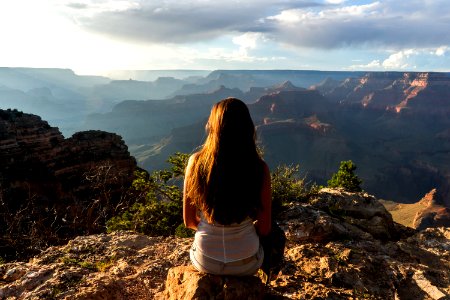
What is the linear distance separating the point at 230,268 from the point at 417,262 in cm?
532

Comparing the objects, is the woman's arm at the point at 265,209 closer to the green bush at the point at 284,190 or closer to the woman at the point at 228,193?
the woman at the point at 228,193

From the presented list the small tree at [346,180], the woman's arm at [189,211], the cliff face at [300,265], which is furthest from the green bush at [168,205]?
the small tree at [346,180]

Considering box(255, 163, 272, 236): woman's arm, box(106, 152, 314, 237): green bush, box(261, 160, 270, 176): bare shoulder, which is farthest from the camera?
box(106, 152, 314, 237): green bush

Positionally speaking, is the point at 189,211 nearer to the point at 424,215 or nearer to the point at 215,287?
the point at 215,287

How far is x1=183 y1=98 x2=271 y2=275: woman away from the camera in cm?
364

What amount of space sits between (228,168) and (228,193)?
0.30 meters

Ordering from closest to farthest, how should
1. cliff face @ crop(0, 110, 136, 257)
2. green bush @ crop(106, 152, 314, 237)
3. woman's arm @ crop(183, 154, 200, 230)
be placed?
woman's arm @ crop(183, 154, 200, 230), green bush @ crop(106, 152, 314, 237), cliff face @ crop(0, 110, 136, 257)

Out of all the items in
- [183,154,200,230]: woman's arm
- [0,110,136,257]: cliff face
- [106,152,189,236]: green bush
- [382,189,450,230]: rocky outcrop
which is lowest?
[382,189,450,230]: rocky outcrop

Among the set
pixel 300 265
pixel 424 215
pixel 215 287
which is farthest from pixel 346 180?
pixel 424 215

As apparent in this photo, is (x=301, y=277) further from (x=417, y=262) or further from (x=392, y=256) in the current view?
(x=417, y=262)

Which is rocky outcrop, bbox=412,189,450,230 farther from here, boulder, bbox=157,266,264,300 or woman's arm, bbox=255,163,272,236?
boulder, bbox=157,266,264,300

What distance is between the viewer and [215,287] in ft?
13.0

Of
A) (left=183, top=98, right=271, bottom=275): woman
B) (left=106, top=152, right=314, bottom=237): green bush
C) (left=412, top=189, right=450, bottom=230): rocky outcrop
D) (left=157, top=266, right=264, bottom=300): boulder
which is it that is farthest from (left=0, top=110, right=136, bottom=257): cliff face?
(left=412, top=189, right=450, bottom=230): rocky outcrop

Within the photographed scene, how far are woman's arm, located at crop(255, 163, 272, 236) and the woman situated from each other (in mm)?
12
